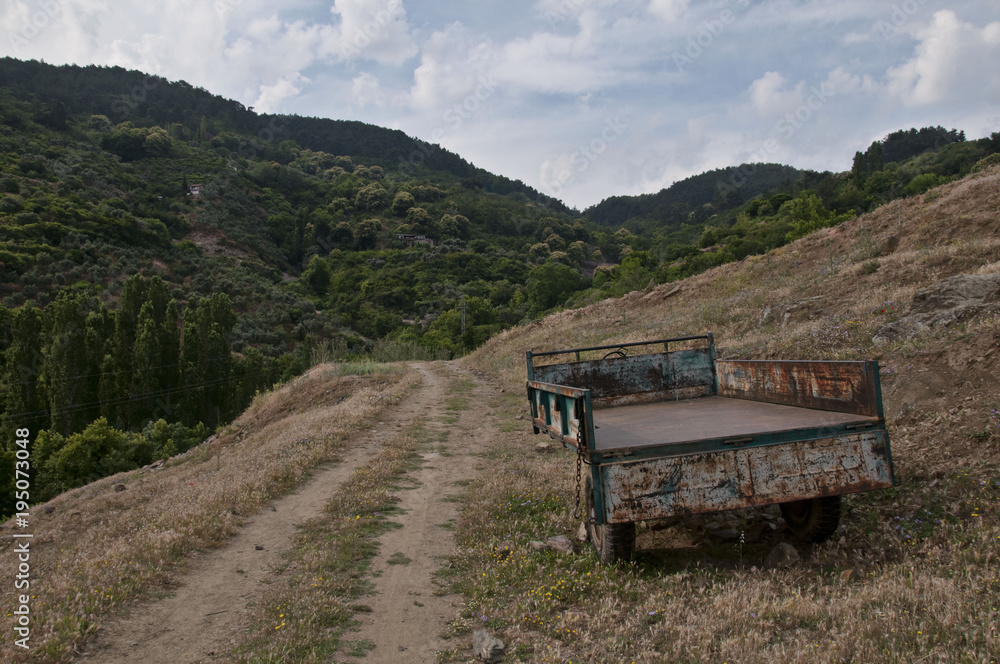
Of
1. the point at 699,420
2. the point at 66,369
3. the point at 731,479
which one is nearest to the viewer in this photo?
the point at 731,479

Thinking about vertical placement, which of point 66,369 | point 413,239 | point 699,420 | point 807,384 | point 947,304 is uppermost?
point 413,239

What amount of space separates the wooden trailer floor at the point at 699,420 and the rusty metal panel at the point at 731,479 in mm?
151

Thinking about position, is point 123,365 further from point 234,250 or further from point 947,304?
point 234,250

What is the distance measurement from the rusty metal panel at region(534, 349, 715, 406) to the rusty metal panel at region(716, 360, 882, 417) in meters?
0.30

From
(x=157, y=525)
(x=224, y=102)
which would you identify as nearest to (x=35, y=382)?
(x=157, y=525)

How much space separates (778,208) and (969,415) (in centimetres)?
7283

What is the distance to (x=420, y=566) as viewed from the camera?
500 cm

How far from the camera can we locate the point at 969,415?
527 cm

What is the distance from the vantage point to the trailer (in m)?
3.64

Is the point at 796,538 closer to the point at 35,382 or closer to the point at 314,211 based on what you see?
the point at 35,382

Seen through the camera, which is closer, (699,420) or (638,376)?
(699,420)

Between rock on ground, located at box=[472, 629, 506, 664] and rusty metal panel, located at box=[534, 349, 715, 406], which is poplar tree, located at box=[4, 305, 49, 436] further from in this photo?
rock on ground, located at box=[472, 629, 506, 664]

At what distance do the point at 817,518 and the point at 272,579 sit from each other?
15.6ft

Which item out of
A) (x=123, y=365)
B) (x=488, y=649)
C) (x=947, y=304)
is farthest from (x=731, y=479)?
(x=123, y=365)
